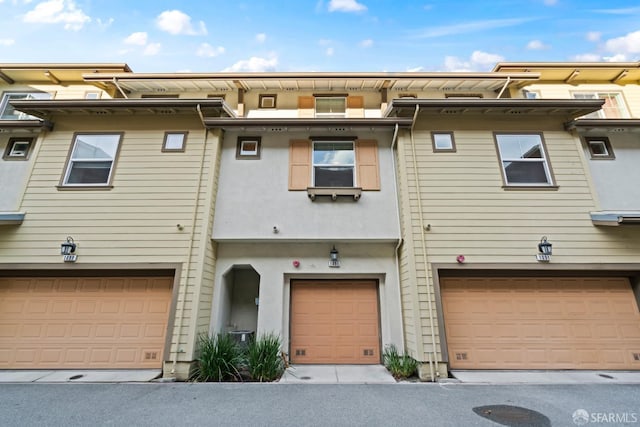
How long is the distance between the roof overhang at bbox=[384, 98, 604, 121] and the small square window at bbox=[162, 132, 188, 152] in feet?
16.9

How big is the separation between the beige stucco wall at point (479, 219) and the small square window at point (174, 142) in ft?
17.4

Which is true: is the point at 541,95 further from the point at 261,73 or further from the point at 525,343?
the point at 261,73

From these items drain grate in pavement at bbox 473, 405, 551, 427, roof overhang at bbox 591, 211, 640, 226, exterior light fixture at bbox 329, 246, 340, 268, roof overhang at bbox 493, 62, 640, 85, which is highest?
roof overhang at bbox 493, 62, 640, 85

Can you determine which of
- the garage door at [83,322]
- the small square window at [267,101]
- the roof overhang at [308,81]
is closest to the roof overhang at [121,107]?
the roof overhang at [308,81]

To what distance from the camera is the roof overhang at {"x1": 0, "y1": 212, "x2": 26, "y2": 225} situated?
18.8ft

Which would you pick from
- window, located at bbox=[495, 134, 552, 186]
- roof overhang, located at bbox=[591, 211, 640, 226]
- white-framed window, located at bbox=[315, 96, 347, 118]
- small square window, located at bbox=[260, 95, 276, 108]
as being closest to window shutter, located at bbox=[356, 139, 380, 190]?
white-framed window, located at bbox=[315, 96, 347, 118]

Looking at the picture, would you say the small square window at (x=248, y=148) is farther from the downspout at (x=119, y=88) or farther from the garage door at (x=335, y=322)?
the downspout at (x=119, y=88)

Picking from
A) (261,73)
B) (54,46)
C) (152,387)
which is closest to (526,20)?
(261,73)

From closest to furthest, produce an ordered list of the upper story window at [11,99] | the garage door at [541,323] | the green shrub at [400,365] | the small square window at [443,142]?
1. the green shrub at [400,365]
2. the garage door at [541,323]
3. the small square window at [443,142]
4. the upper story window at [11,99]

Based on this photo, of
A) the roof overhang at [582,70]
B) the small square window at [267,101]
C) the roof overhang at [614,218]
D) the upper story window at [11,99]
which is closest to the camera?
the roof overhang at [614,218]

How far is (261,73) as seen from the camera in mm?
7602

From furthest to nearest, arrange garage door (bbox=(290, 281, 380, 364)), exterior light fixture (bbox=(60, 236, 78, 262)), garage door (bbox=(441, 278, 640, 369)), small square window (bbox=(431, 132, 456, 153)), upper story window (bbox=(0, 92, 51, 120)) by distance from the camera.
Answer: upper story window (bbox=(0, 92, 51, 120))
small square window (bbox=(431, 132, 456, 153))
garage door (bbox=(290, 281, 380, 364))
exterior light fixture (bbox=(60, 236, 78, 262))
garage door (bbox=(441, 278, 640, 369))

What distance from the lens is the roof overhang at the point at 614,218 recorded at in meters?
5.35

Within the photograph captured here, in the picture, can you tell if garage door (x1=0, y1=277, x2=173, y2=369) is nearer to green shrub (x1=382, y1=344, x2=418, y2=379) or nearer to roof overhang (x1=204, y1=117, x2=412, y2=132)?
roof overhang (x1=204, y1=117, x2=412, y2=132)
